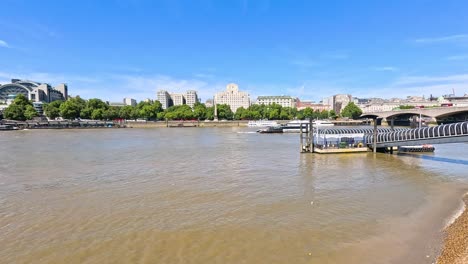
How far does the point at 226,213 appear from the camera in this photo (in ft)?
50.5

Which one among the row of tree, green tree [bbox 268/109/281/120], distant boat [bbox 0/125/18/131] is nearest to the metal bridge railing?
the row of tree

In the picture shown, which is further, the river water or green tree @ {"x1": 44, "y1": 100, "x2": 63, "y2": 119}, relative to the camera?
green tree @ {"x1": 44, "y1": 100, "x2": 63, "y2": 119}

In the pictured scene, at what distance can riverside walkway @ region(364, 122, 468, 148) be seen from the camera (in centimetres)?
2687

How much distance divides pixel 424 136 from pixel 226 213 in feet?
86.7

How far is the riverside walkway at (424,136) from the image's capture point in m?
26.9

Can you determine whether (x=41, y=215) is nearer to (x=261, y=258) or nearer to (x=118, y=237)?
(x=118, y=237)

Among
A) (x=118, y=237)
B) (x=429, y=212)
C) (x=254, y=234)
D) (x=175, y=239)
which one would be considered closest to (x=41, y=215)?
(x=118, y=237)

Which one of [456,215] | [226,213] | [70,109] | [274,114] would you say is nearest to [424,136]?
[456,215]

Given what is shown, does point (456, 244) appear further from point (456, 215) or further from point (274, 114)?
point (274, 114)

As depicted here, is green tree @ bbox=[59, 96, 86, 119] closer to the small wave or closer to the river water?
the river water

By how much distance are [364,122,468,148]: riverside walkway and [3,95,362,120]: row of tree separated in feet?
284

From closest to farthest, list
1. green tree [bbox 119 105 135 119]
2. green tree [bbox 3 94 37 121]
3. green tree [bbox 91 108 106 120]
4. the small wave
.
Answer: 1. the small wave
2. green tree [bbox 3 94 37 121]
3. green tree [bbox 91 108 106 120]
4. green tree [bbox 119 105 135 119]

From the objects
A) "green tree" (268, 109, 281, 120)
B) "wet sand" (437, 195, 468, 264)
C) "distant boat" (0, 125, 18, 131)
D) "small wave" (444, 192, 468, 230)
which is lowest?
"small wave" (444, 192, 468, 230)

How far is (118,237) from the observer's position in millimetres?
12352
